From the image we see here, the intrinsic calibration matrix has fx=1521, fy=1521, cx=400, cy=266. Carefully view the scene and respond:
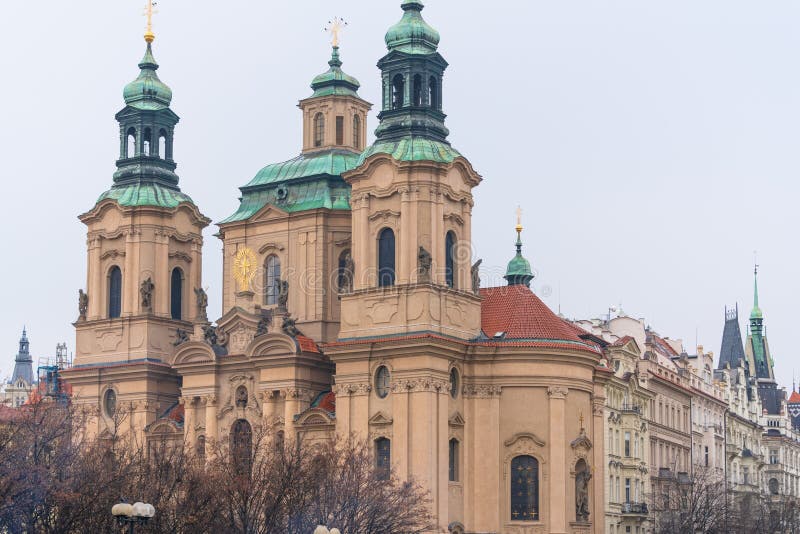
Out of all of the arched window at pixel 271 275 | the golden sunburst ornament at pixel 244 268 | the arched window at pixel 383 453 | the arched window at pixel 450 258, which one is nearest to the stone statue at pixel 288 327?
the arched window at pixel 271 275

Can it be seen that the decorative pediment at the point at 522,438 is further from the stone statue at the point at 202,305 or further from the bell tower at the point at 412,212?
the stone statue at the point at 202,305

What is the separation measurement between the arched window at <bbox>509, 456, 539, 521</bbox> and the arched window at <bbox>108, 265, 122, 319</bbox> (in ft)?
72.0

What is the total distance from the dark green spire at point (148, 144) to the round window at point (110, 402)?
9.49 m

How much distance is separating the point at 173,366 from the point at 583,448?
1962cm

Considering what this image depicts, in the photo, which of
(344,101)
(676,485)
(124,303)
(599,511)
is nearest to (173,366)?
(124,303)

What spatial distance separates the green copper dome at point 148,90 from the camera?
3007 inches

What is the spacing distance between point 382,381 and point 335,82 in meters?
17.9

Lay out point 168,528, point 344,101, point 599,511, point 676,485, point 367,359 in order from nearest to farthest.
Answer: point 168,528 → point 367,359 → point 599,511 → point 344,101 → point 676,485

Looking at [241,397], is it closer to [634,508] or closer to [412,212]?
[412,212]

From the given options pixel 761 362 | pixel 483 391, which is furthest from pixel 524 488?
pixel 761 362

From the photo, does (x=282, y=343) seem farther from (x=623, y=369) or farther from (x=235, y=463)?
(x=623, y=369)

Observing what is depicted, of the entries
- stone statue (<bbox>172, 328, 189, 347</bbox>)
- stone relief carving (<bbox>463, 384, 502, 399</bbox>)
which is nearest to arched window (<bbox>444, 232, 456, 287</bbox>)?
stone relief carving (<bbox>463, 384, 502, 399</bbox>)

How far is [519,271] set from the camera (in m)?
85.2

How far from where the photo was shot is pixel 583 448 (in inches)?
2621
